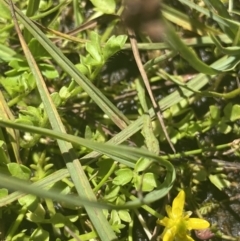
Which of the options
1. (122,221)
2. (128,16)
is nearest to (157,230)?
(122,221)

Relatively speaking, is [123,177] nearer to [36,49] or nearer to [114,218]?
[114,218]

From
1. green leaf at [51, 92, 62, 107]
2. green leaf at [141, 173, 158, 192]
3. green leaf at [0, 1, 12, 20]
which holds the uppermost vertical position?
green leaf at [0, 1, 12, 20]

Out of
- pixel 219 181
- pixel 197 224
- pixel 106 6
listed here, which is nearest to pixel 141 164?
pixel 197 224

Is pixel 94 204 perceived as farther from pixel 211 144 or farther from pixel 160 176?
pixel 211 144

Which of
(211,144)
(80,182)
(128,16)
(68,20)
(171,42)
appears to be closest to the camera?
(128,16)

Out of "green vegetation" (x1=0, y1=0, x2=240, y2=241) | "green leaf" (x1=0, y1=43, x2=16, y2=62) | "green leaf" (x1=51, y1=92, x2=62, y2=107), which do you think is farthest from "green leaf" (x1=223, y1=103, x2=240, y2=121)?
"green leaf" (x1=0, y1=43, x2=16, y2=62)

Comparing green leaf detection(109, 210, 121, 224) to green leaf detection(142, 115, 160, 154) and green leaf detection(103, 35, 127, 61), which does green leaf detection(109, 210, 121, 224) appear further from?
green leaf detection(103, 35, 127, 61)
